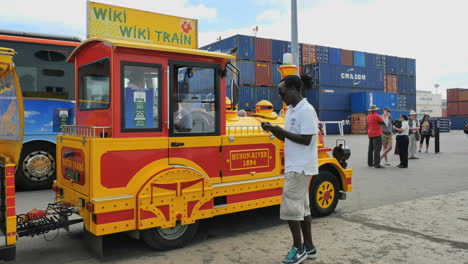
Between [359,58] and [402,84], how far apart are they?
21.1ft

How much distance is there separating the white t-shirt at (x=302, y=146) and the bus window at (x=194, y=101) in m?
1.15

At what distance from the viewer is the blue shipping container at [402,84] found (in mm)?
42062

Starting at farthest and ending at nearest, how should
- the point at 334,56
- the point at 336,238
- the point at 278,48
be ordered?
the point at 334,56 < the point at 278,48 < the point at 336,238

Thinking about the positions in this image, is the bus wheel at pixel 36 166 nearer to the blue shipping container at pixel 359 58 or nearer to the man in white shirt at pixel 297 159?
the man in white shirt at pixel 297 159

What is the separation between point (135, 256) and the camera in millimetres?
4211

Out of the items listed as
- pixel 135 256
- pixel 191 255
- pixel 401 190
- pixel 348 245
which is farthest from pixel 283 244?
pixel 401 190

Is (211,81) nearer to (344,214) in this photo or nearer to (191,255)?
(191,255)

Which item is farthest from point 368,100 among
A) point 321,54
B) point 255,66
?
point 255,66

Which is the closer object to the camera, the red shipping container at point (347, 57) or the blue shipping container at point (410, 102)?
the red shipping container at point (347, 57)

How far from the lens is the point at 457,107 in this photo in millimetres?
51750

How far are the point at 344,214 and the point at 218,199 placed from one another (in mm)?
2331

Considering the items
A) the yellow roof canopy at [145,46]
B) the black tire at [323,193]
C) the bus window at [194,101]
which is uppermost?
the yellow roof canopy at [145,46]

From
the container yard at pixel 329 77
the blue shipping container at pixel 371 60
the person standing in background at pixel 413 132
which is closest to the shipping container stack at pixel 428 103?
the container yard at pixel 329 77

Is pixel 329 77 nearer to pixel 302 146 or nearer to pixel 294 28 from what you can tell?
pixel 294 28
